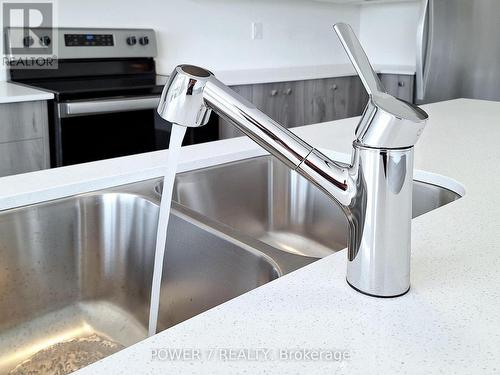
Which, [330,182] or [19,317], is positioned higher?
[330,182]

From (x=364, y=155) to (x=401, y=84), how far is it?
3.43 meters

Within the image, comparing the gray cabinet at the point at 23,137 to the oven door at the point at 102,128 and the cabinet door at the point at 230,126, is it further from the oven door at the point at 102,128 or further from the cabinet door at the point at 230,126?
the cabinet door at the point at 230,126

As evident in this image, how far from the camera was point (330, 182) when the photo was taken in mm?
512

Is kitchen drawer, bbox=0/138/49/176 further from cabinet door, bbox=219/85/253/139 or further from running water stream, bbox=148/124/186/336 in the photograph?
running water stream, bbox=148/124/186/336

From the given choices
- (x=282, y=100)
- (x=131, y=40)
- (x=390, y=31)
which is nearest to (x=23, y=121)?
(x=131, y=40)

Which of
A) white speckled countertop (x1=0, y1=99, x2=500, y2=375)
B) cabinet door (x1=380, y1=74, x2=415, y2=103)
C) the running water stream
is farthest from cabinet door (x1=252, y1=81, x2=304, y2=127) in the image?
the running water stream

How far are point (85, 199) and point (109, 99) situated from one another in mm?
1299

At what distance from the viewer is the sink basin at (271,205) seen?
116 centimetres

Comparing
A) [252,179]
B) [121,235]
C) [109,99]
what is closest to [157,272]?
[121,235]

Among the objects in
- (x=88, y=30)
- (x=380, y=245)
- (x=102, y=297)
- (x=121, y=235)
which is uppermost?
(x=88, y=30)

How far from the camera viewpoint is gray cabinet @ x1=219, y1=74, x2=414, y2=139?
294cm

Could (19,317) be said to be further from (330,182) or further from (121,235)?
(330,182)

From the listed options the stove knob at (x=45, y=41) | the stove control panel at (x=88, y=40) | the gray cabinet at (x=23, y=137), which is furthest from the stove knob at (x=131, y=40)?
A: the gray cabinet at (x=23, y=137)

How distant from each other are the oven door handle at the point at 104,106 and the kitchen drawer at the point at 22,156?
164 millimetres
